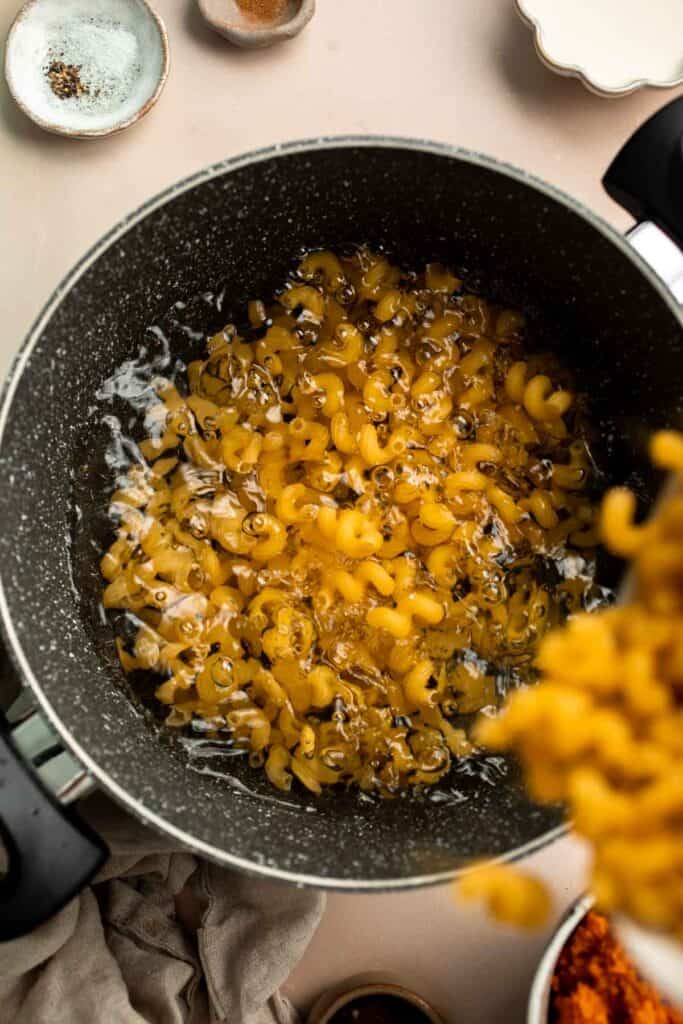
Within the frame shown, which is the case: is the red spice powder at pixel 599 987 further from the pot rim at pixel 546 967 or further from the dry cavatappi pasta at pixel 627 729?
the dry cavatappi pasta at pixel 627 729

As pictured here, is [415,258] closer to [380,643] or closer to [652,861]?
[380,643]

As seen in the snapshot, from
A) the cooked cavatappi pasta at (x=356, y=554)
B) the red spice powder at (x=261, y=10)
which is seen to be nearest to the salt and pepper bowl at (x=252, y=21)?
the red spice powder at (x=261, y=10)

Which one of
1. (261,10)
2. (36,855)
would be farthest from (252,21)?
(36,855)

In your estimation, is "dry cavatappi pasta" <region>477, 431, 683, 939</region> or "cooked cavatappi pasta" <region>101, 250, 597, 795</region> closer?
"dry cavatappi pasta" <region>477, 431, 683, 939</region>

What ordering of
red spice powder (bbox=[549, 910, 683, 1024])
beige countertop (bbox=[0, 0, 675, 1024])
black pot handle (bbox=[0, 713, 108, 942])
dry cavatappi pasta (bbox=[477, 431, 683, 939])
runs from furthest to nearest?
1. beige countertop (bbox=[0, 0, 675, 1024])
2. red spice powder (bbox=[549, 910, 683, 1024])
3. black pot handle (bbox=[0, 713, 108, 942])
4. dry cavatappi pasta (bbox=[477, 431, 683, 939])

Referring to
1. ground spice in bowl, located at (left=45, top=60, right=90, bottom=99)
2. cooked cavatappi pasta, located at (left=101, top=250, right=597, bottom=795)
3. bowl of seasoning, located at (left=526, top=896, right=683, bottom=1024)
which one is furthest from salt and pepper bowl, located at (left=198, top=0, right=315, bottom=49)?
bowl of seasoning, located at (left=526, top=896, right=683, bottom=1024)

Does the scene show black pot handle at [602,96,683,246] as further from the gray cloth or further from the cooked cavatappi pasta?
the gray cloth
